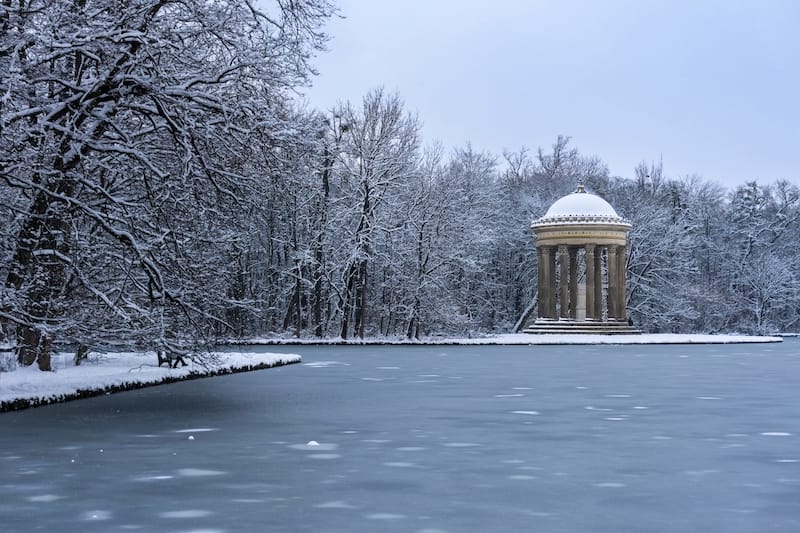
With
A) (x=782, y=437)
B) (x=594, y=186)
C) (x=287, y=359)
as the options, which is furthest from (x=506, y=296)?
(x=782, y=437)

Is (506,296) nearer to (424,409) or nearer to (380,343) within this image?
(380,343)

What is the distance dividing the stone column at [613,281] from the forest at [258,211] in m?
7.45

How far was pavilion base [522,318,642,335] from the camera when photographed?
5975 cm

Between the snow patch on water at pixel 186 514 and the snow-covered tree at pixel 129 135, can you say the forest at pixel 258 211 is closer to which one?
the snow-covered tree at pixel 129 135

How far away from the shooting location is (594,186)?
83.8 m

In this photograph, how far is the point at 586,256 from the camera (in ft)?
203

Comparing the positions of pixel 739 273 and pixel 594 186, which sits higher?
pixel 594 186

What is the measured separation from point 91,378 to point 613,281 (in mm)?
Result: 45573

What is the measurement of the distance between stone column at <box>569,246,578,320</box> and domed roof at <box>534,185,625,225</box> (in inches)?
99.6

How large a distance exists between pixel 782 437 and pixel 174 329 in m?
12.8

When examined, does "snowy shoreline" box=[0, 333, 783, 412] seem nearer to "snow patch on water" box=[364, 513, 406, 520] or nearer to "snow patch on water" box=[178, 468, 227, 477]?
"snow patch on water" box=[178, 468, 227, 477]

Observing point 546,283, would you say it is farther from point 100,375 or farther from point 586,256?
point 100,375

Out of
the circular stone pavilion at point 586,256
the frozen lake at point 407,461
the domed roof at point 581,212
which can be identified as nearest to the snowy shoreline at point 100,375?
the frozen lake at point 407,461

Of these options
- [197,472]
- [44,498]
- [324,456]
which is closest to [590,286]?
[324,456]
